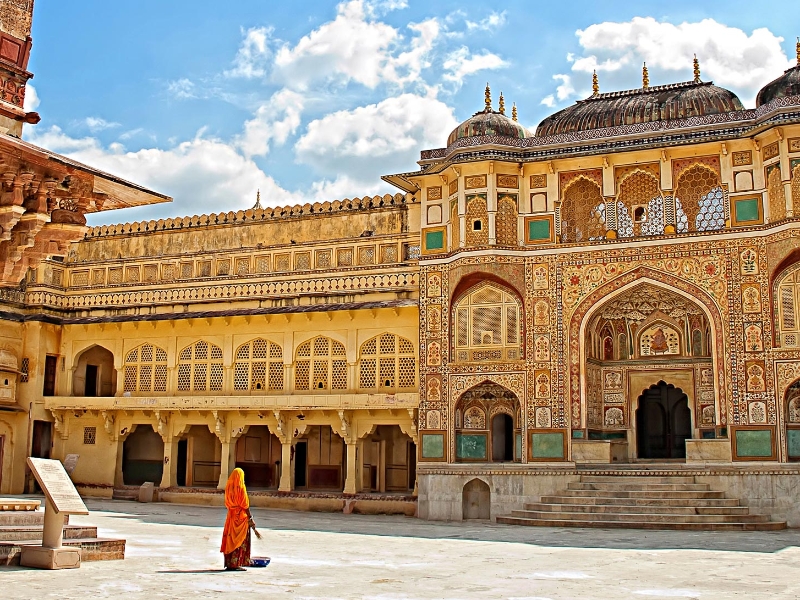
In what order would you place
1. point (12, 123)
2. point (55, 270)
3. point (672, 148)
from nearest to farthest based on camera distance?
point (12, 123) < point (672, 148) < point (55, 270)

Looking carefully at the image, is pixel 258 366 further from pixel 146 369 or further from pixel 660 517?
pixel 660 517

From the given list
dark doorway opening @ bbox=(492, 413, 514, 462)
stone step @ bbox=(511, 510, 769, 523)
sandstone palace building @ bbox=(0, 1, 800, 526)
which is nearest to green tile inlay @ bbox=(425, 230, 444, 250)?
sandstone palace building @ bbox=(0, 1, 800, 526)

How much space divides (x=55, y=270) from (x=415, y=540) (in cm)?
1442

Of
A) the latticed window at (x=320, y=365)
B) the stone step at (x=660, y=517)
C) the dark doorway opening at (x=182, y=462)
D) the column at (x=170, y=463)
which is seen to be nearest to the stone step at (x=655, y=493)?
the stone step at (x=660, y=517)

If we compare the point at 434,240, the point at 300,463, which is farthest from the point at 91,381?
the point at 434,240

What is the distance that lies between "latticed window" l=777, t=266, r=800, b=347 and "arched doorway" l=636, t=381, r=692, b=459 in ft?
11.2

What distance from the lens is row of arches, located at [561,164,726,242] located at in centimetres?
1881

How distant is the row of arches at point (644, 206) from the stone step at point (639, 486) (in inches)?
187

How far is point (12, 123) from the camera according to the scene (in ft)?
27.9

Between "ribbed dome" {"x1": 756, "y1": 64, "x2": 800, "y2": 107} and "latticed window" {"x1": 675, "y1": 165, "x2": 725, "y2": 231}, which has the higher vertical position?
"ribbed dome" {"x1": 756, "y1": 64, "x2": 800, "y2": 107}

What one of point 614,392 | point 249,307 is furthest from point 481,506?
point 249,307

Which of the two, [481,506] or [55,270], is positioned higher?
[55,270]

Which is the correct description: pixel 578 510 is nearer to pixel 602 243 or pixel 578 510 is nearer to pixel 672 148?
pixel 602 243

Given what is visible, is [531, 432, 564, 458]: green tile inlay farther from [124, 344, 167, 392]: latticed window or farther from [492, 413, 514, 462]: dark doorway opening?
[124, 344, 167, 392]: latticed window
